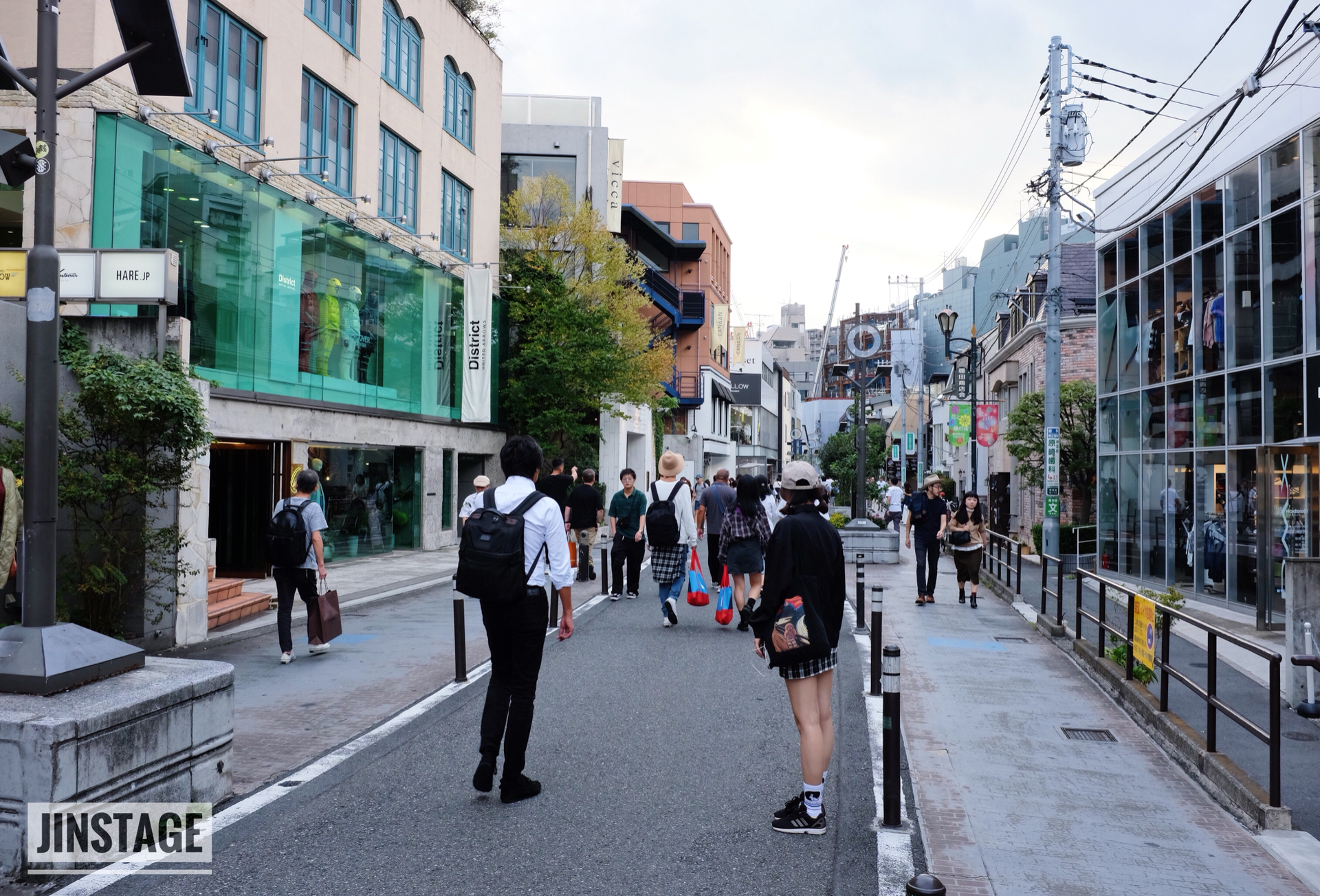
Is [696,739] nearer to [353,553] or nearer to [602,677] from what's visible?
[602,677]

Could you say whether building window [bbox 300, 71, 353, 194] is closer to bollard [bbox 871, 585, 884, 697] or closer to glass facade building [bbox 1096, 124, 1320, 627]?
bollard [bbox 871, 585, 884, 697]

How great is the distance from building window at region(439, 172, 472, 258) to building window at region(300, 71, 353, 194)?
16.4ft

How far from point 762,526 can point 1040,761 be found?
4.47 meters

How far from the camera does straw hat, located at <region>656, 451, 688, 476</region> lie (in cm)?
1204

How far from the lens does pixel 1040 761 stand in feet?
22.8

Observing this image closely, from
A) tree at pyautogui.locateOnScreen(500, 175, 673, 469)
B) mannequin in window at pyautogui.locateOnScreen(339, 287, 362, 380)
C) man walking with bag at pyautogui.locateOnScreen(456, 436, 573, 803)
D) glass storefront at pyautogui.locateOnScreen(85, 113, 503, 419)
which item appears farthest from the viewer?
tree at pyautogui.locateOnScreen(500, 175, 673, 469)

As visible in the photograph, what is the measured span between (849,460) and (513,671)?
147ft

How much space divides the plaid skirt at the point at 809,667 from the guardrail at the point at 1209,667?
8.18ft

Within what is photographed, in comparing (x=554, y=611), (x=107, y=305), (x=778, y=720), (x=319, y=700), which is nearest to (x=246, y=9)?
(x=107, y=305)

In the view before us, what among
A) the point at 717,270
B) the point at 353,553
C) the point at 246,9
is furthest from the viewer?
the point at 717,270

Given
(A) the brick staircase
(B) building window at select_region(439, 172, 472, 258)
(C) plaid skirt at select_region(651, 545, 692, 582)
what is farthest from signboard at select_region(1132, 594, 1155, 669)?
(B) building window at select_region(439, 172, 472, 258)

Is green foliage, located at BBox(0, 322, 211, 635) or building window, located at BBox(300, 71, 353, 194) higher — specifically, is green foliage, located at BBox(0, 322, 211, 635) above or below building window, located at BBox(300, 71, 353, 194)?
below

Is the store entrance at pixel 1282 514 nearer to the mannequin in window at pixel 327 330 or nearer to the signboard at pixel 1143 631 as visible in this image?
the signboard at pixel 1143 631

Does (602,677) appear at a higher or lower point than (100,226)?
lower
